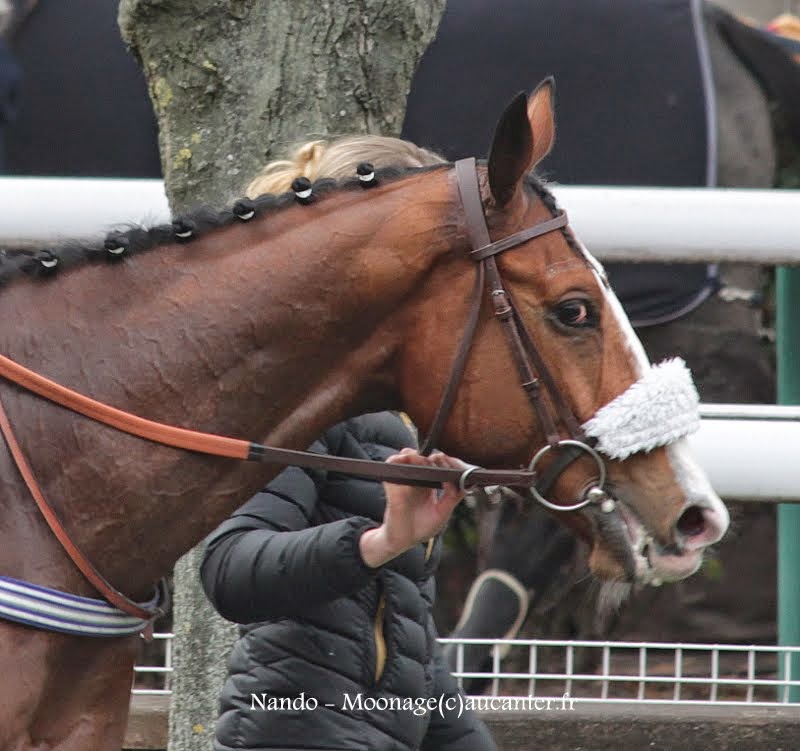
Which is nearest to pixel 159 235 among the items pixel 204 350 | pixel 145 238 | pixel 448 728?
pixel 145 238

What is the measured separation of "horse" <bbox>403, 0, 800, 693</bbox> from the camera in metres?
5.46

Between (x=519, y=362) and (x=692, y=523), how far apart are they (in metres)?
0.37

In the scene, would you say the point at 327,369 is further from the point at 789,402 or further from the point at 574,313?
the point at 789,402

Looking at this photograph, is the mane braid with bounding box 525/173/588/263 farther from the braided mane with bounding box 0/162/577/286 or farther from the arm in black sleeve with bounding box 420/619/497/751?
the arm in black sleeve with bounding box 420/619/497/751

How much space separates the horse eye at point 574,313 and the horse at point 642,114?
2.72 metres

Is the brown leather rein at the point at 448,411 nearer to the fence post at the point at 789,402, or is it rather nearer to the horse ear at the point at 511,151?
the horse ear at the point at 511,151

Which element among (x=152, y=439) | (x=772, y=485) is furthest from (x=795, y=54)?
(x=152, y=439)

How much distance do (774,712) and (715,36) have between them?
259 centimetres

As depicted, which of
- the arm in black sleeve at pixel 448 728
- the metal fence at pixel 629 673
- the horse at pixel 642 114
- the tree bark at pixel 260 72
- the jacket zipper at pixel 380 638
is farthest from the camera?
the horse at pixel 642 114

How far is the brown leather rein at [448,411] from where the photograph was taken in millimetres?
2600

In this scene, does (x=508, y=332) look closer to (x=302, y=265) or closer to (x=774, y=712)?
(x=302, y=265)

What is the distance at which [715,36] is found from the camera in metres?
5.80

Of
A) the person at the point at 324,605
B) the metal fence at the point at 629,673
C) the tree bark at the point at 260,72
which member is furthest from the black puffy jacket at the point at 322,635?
the metal fence at the point at 629,673

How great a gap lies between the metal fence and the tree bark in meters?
1.18
